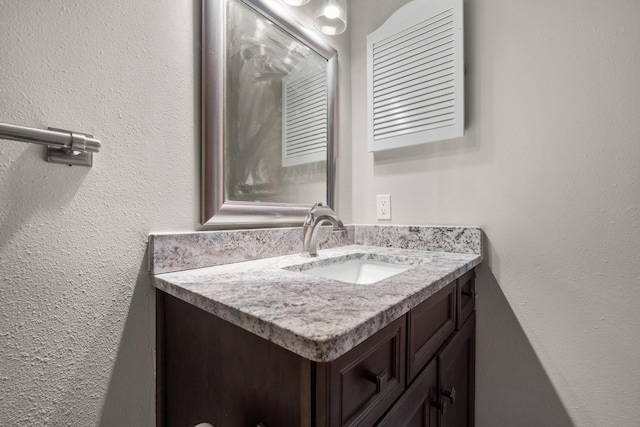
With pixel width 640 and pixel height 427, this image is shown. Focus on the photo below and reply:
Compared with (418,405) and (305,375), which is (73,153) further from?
(418,405)

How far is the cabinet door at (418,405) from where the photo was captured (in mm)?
506

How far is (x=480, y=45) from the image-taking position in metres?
1.01

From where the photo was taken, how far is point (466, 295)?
3.02ft

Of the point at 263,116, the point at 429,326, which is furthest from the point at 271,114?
the point at 429,326

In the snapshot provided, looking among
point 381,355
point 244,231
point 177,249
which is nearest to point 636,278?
point 381,355

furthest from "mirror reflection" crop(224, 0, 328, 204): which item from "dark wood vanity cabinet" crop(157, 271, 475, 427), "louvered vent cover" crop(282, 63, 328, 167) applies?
"dark wood vanity cabinet" crop(157, 271, 475, 427)

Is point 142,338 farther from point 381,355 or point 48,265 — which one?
point 381,355

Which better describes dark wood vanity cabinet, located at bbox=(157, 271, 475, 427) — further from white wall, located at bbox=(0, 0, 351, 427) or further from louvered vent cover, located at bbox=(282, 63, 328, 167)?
louvered vent cover, located at bbox=(282, 63, 328, 167)

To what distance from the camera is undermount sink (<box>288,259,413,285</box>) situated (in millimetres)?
941

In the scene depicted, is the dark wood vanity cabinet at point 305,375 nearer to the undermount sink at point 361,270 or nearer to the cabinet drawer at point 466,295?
the cabinet drawer at point 466,295

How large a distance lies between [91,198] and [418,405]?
0.83 m

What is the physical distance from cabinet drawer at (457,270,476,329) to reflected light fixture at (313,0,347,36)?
1010 mm

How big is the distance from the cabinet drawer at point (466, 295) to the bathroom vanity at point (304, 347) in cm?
1

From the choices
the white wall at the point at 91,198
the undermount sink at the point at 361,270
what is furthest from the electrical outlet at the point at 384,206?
the white wall at the point at 91,198
